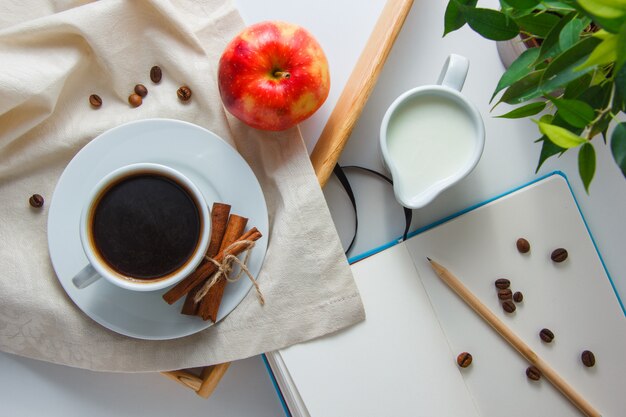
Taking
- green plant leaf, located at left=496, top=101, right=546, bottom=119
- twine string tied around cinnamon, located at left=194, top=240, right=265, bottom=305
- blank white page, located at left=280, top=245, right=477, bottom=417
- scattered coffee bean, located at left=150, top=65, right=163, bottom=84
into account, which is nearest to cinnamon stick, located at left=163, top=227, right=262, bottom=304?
twine string tied around cinnamon, located at left=194, top=240, right=265, bottom=305

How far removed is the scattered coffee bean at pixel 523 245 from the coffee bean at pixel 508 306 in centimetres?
8

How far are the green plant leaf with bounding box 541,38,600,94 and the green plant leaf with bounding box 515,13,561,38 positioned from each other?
9 centimetres

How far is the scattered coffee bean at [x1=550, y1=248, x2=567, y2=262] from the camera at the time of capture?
0.82 m

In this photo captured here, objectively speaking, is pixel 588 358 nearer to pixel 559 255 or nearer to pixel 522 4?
pixel 559 255

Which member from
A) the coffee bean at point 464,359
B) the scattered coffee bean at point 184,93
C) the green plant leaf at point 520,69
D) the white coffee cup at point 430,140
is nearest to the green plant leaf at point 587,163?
the green plant leaf at point 520,69

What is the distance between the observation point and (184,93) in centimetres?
78

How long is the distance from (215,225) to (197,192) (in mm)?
67

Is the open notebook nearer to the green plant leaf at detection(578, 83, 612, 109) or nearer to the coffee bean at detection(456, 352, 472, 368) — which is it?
the coffee bean at detection(456, 352, 472, 368)

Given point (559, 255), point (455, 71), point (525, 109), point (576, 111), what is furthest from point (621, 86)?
point (559, 255)

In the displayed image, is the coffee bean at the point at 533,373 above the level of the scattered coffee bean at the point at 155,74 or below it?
below

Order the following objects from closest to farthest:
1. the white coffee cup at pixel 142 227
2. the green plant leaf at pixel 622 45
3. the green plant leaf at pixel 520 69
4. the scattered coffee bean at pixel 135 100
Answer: the green plant leaf at pixel 622 45 < the green plant leaf at pixel 520 69 < the white coffee cup at pixel 142 227 < the scattered coffee bean at pixel 135 100

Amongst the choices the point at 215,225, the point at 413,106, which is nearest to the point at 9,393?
the point at 215,225

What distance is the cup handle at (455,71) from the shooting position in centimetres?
74

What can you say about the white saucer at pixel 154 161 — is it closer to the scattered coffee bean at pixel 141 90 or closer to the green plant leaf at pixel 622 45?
the scattered coffee bean at pixel 141 90
